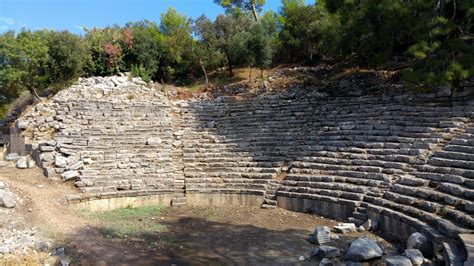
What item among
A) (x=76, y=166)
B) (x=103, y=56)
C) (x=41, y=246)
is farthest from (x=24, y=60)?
(x=41, y=246)

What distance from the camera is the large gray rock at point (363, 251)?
22.7 ft

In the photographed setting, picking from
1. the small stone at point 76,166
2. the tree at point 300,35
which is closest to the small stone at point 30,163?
the small stone at point 76,166

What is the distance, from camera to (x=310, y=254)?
7.71m

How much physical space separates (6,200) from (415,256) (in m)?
9.31

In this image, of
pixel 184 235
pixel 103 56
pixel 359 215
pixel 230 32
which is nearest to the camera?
pixel 184 235

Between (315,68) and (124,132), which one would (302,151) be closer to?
(124,132)

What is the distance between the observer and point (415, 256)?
6.53 meters

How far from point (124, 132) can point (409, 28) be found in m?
11.4

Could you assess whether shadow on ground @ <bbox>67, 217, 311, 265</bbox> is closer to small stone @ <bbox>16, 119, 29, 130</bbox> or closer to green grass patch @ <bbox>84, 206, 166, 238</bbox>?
green grass patch @ <bbox>84, 206, 166, 238</bbox>

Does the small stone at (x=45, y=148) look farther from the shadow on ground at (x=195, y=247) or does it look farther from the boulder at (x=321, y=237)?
the boulder at (x=321, y=237)

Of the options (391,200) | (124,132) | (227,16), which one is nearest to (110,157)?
(124,132)

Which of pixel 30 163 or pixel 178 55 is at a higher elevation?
pixel 178 55

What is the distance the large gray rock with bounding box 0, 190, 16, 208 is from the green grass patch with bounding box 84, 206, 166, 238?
5.89 ft

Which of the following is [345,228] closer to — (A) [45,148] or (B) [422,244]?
(B) [422,244]
